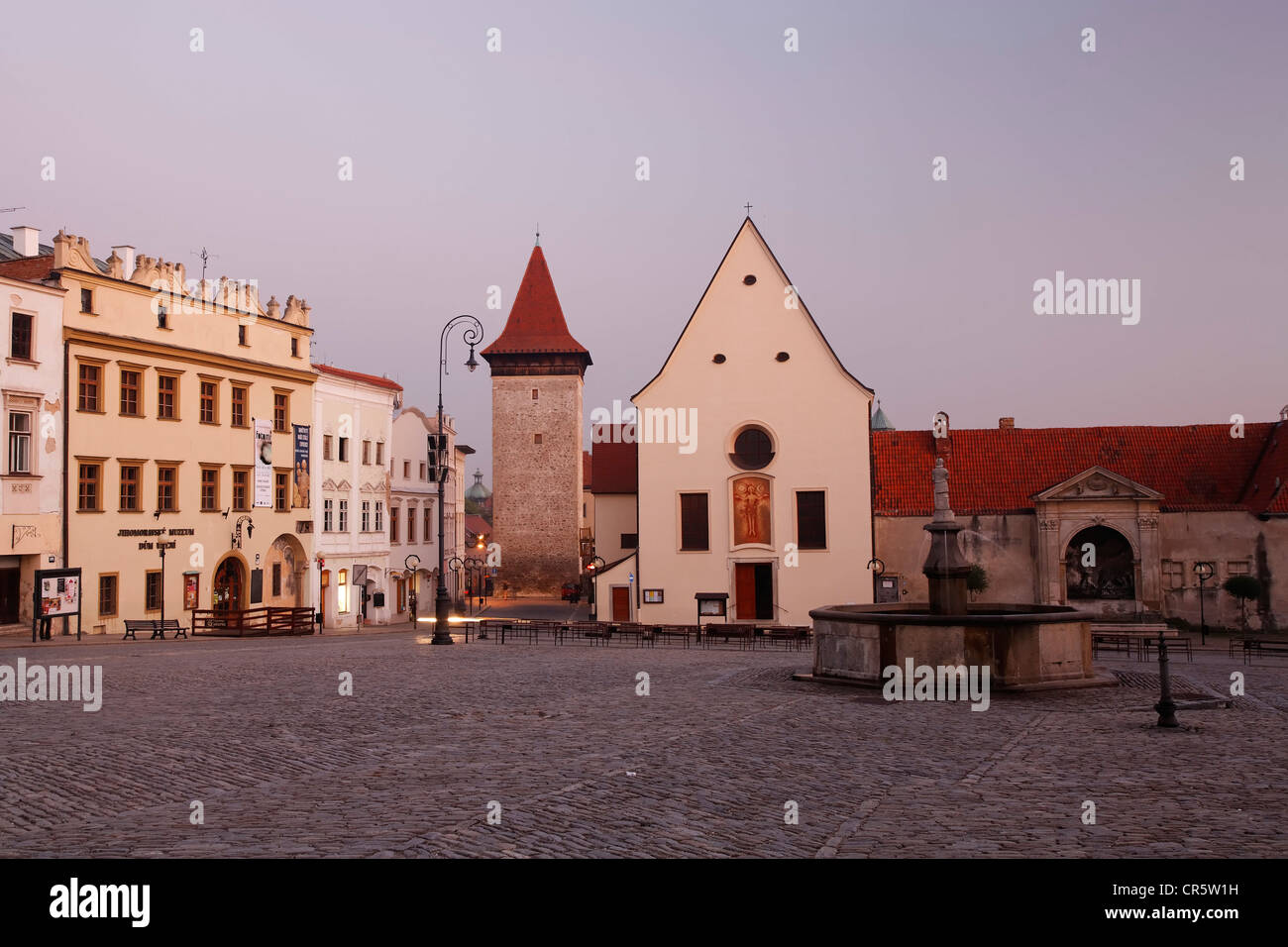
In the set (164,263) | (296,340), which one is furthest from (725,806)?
(296,340)

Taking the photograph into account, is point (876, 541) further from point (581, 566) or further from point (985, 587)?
point (581, 566)

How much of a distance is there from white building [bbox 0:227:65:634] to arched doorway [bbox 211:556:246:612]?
7651 millimetres

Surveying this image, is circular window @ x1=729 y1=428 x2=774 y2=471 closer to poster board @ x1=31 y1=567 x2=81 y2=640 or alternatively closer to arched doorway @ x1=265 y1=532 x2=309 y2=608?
arched doorway @ x1=265 y1=532 x2=309 y2=608

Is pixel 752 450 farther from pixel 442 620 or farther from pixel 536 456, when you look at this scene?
pixel 536 456

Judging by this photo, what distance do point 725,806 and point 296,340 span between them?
41.1 m

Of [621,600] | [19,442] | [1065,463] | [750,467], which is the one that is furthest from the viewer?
[1065,463]

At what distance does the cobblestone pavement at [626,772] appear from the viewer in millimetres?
8000

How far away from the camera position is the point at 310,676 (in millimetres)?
19984

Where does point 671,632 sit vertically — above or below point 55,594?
below

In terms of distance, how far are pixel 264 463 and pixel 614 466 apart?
22.4 meters

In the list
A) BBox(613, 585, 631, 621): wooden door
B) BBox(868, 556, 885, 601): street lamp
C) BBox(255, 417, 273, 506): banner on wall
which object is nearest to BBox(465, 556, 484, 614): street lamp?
BBox(613, 585, 631, 621): wooden door

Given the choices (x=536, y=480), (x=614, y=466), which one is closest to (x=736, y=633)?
(x=614, y=466)

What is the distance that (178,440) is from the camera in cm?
3944

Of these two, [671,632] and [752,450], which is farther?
[752,450]
